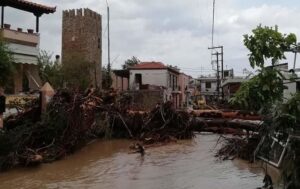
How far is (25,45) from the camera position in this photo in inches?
1187

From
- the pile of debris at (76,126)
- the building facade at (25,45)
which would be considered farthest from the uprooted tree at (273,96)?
the building facade at (25,45)

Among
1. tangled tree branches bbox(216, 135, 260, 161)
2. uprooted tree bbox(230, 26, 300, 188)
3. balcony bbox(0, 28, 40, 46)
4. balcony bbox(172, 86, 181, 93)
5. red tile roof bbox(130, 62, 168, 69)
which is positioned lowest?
tangled tree branches bbox(216, 135, 260, 161)

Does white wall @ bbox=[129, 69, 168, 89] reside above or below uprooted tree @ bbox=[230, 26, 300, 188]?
above

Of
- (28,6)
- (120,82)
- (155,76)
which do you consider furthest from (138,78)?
(28,6)

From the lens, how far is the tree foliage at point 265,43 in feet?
27.8

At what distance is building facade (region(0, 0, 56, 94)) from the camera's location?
28750mm

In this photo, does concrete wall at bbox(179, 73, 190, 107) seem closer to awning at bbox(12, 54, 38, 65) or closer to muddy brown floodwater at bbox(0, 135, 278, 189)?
awning at bbox(12, 54, 38, 65)

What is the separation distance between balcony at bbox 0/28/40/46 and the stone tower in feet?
68.3

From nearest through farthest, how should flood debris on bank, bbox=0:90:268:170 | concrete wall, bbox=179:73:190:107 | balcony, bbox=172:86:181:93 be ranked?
flood debris on bank, bbox=0:90:268:170 < balcony, bbox=172:86:181:93 < concrete wall, bbox=179:73:190:107

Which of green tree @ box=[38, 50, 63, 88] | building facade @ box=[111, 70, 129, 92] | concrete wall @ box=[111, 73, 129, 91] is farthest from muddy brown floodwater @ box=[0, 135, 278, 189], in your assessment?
concrete wall @ box=[111, 73, 129, 91]

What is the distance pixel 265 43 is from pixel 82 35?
151 feet

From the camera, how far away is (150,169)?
50.4 ft

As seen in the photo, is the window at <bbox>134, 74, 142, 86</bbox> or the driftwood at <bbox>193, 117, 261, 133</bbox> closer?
the driftwood at <bbox>193, 117, 261, 133</bbox>

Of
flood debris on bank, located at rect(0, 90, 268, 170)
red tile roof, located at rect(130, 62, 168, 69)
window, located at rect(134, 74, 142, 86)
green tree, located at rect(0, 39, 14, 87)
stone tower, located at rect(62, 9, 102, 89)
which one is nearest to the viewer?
flood debris on bank, located at rect(0, 90, 268, 170)
